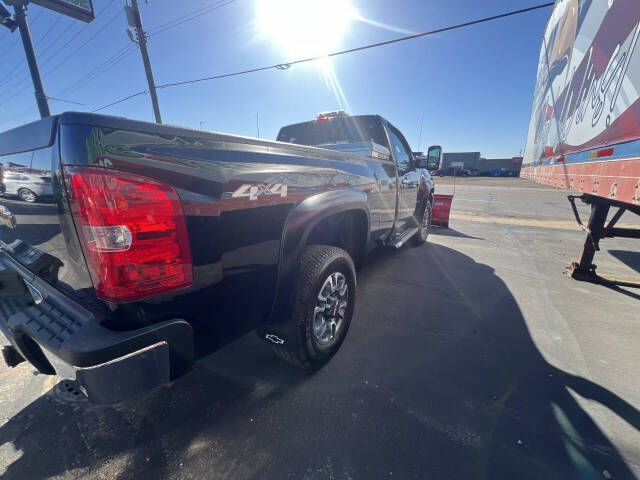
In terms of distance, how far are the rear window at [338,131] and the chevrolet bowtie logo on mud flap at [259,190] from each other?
2.44m

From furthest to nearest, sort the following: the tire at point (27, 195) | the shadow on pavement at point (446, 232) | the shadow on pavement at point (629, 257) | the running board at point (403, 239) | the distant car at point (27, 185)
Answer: the shadow on pavement at point (446, 232) → the shadow on pavement at point (629, 257) → the running board at point (403, 239) → the tire at point (27, 195) → the distant car at point (27, 185)

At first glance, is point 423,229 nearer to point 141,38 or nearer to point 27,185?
point 27,185

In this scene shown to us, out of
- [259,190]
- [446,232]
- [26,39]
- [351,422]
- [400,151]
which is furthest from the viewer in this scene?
[26,39]

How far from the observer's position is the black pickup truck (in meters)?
0.96

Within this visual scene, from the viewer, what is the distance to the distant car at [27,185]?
1.12 meters

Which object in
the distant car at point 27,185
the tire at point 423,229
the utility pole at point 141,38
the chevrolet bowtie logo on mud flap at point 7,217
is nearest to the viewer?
the distant car at point 27,185

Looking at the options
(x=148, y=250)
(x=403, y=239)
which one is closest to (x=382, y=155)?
(x=403, y=239)

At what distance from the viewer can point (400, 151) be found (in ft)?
13.6

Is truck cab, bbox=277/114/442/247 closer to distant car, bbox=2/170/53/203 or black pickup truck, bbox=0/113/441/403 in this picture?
black pickup truck, bbox=0/113/441/403

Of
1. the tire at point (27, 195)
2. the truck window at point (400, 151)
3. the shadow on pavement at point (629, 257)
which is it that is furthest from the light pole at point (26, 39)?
the shadow on pavement at point (629, 257)

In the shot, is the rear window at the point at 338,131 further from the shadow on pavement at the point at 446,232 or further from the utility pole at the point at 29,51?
the utility pole at the point at 29,51

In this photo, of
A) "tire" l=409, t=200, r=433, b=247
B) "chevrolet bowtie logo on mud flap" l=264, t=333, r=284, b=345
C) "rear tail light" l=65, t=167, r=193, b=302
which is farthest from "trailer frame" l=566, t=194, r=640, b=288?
"rear tail light" l=65, t=167, r=193, b=302

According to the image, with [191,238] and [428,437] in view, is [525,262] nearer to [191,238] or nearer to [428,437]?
[428,437]

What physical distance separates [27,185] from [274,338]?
1527 millimetres
